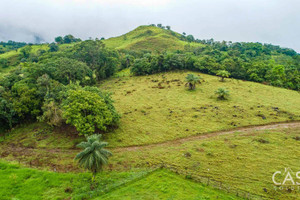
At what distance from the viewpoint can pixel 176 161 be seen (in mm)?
32625

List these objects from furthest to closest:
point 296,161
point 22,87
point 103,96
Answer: point 22,87 < point 103,96 < point 296,161

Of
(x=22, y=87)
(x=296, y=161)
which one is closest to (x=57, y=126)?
(x=22, y=87)

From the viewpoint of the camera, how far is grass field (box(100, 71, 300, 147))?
42.9 metres

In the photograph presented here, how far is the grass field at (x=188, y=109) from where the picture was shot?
4291 centimetres

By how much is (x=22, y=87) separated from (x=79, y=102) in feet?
85.5

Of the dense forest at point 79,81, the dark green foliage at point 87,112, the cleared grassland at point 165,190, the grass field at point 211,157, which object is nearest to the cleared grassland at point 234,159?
the grass field at point 211,157

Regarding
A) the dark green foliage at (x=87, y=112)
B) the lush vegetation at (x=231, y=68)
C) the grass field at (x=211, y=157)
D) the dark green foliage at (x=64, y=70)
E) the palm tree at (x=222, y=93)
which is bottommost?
the grass field at (x=211, y=157)

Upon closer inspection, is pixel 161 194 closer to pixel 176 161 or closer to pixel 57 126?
pixel 176 161

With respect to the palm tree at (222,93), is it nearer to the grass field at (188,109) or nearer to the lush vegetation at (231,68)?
the grass field at (188,109)

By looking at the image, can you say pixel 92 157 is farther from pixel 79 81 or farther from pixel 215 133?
pixel 79 81

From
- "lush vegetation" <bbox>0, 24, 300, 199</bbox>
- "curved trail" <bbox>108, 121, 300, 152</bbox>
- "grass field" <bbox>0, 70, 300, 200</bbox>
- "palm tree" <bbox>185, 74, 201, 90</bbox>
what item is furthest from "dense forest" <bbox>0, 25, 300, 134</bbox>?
"palm tree" <bbox>185, 74, 201, 90</bbox>

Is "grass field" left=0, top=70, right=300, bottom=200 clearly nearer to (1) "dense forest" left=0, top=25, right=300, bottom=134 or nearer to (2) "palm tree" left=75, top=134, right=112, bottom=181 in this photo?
(2) "palm tree" left=75, top=134, right=112, bottom=181

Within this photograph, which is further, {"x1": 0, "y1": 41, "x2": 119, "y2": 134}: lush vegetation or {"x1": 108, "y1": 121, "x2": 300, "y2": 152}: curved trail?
{"x1": 108, "y1": 121, "x2": 300, "y2": 152}: curved trail

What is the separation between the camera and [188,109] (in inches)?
2131
